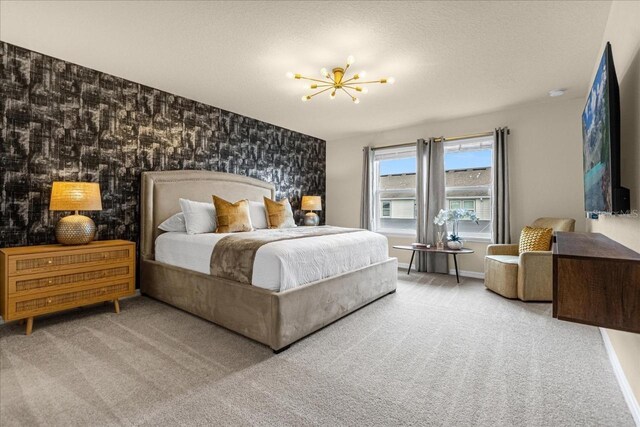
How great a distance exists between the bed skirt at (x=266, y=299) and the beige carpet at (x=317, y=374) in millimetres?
123

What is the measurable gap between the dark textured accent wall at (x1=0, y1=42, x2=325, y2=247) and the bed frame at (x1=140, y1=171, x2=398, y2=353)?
237 millimetres

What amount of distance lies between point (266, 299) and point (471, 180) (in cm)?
423

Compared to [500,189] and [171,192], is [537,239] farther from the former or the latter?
[171,192]

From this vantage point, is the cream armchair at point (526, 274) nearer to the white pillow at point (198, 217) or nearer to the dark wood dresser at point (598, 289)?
the dark wood dresser at point (598, 289)

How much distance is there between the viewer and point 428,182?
5160 millimetres

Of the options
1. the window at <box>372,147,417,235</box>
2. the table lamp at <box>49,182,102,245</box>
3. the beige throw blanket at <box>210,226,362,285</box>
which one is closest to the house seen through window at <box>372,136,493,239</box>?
the window at <box>372,147,417,235</box>

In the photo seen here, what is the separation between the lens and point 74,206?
9.09ft

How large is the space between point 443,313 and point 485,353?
34.2 inches

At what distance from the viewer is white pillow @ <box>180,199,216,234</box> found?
11.5 feet

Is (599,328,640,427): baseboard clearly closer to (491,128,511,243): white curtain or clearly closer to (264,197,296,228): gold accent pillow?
(491,128,511,243): white curtain

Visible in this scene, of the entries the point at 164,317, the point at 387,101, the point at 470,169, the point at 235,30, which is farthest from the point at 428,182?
the point at 164,317

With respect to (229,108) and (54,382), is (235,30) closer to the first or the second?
(229,108)

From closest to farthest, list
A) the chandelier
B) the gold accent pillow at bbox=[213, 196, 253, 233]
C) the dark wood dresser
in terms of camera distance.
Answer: the dark wood dresser → the chandelier → the gold accent pillow at bbox=[213, 196, 253, 233]

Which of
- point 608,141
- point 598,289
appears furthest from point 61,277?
point 608,141
